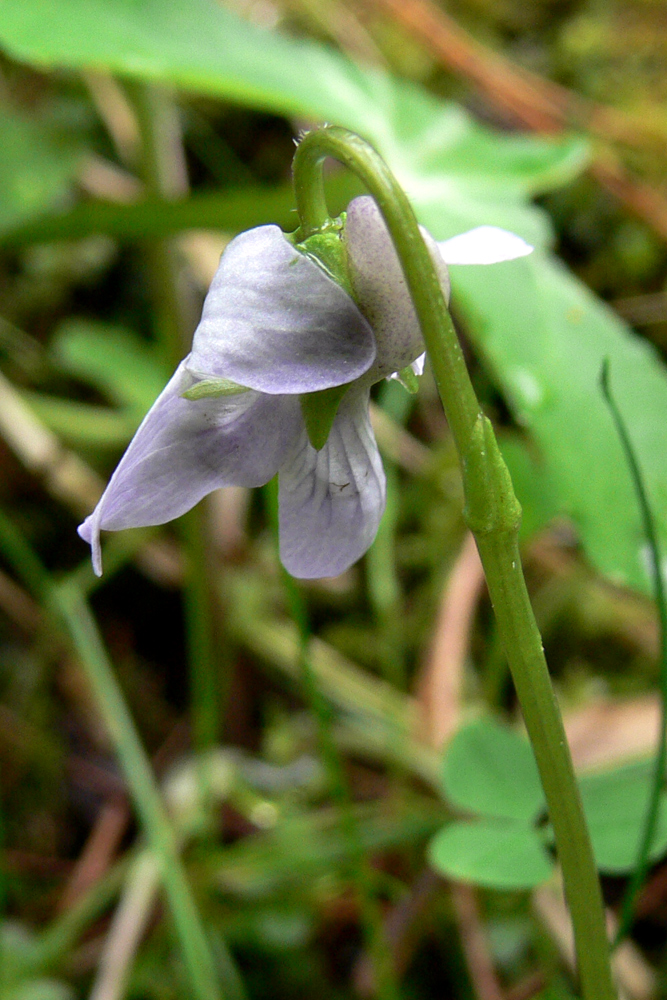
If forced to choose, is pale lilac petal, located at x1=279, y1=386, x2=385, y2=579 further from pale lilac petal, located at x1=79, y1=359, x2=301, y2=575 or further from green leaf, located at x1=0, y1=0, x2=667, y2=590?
green leaf, located at x1=0, y1=0, x2=667, y2=590

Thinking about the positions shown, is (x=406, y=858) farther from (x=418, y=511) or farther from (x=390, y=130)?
(x=390, y=130)

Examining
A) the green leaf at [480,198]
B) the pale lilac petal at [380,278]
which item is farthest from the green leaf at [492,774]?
the pale lilac petal at [380,278]

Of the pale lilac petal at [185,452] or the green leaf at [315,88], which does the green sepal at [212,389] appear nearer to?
the pale lilac petal at [185,452]

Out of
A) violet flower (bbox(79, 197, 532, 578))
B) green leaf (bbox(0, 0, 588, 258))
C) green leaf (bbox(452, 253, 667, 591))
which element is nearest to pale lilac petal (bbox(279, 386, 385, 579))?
violet flower (bbox(79, 197, 532, 578))

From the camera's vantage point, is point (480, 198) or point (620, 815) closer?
point (620, 815)

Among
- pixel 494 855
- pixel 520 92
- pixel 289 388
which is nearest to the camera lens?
pixel 289 388

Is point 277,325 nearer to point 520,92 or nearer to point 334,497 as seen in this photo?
point 334,497

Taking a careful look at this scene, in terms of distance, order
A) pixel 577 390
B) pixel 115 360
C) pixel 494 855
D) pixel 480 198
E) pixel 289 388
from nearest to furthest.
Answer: pixel 289 388 → pixel 494 855 → pixel 577 390 → pixel 480 198 → pixel 115 360

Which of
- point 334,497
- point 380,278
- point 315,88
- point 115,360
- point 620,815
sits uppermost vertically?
point 315,88

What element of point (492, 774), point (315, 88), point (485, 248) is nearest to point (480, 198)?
point (315, 88)
